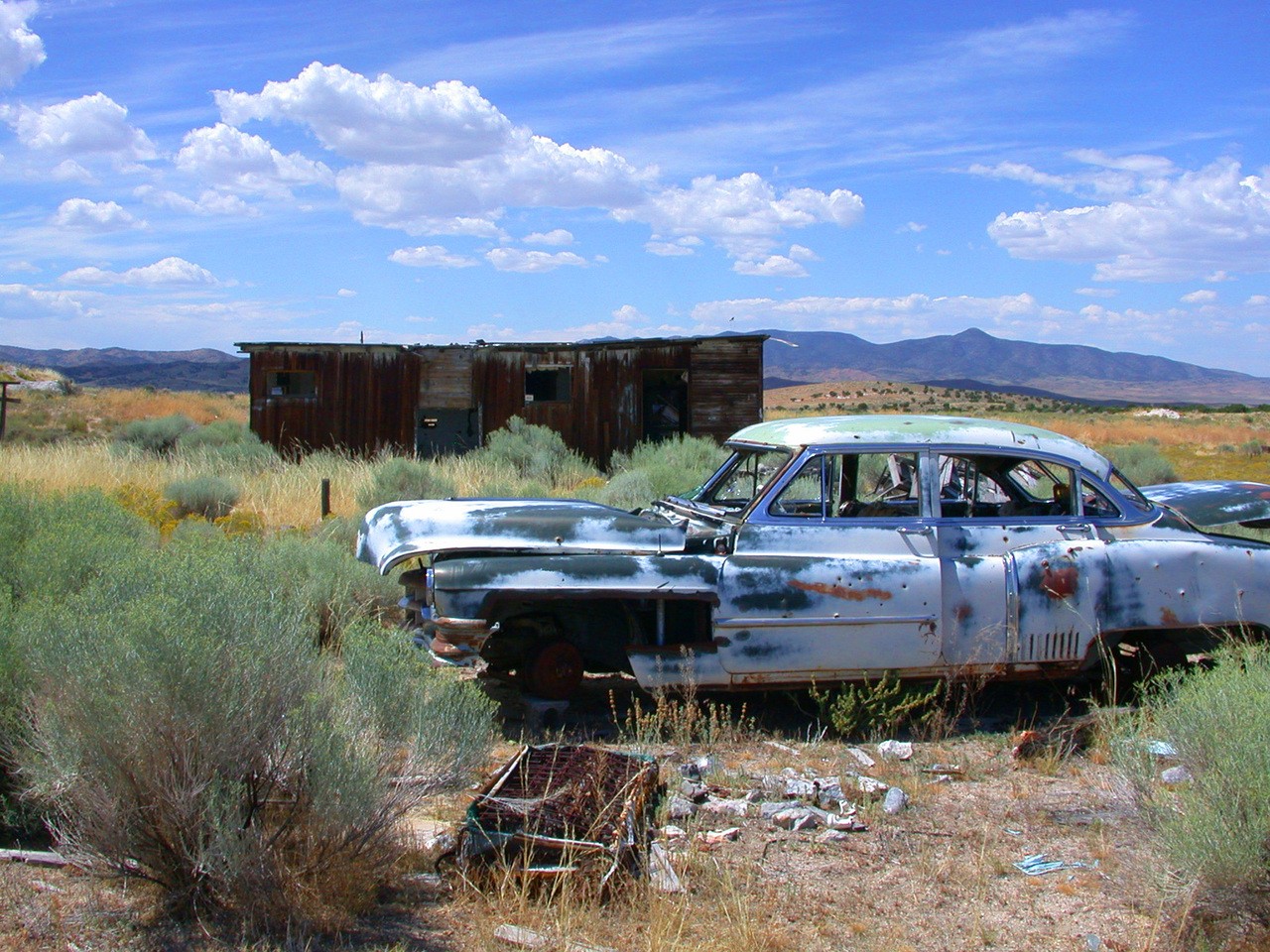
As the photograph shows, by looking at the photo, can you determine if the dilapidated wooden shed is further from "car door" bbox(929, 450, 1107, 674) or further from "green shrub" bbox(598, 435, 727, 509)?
"car door" bbox(929, 450, 1107, 674)

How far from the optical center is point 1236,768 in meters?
3.53

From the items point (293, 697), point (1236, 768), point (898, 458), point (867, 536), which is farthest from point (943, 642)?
point (293, 697)

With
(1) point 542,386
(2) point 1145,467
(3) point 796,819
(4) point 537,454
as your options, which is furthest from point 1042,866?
(1) point 542,386

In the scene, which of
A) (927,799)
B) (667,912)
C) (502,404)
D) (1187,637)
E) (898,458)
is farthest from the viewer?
(502,404)

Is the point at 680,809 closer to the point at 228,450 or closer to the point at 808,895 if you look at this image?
the point at 808,895

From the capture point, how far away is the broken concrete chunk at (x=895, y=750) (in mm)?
5457

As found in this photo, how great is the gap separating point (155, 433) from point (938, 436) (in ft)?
72.2

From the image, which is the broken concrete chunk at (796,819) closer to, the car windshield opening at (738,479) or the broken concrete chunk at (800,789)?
the broken concrete chunk at (800,789)

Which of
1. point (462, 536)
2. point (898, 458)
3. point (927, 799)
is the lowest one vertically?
point (927, 799)

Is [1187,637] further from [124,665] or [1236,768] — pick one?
[124,665]

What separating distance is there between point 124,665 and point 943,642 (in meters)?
3.94

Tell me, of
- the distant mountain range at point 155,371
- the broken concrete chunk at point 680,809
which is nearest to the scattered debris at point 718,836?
the broken concrete chunk at point 680,809

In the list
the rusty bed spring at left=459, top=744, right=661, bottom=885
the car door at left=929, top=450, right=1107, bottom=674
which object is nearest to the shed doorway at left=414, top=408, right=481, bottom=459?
the car door at left=929, top=450, right=1107, bottom=674

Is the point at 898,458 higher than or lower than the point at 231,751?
higher
